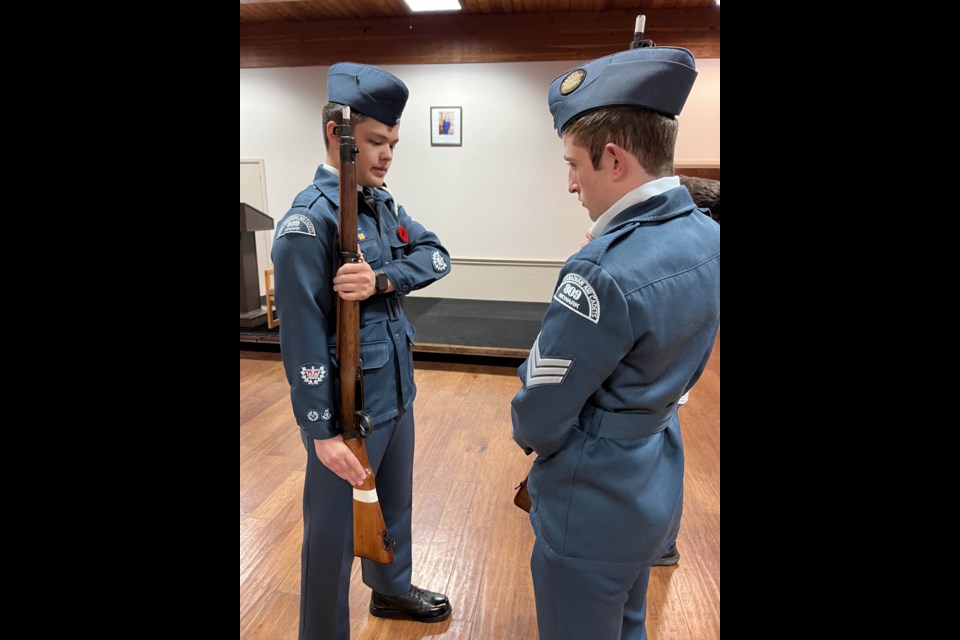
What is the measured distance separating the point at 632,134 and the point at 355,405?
0.90 meters

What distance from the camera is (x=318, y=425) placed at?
1.32 meters

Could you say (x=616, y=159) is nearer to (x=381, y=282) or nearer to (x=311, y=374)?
(x=381, y=282)

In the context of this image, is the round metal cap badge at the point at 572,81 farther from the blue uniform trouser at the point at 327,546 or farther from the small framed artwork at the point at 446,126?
the small framed artwork at the point at 446,126

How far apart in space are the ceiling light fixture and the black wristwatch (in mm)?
5047

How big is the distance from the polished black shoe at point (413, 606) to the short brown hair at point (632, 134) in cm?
156

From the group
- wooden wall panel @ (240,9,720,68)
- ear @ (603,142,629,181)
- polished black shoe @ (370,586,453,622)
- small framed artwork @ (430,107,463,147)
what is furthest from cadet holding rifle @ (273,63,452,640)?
wooden wall panel @ (240,9,720,68)

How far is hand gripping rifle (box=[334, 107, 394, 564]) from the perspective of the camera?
1282mm

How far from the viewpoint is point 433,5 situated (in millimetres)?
5527

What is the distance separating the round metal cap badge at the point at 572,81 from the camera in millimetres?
989

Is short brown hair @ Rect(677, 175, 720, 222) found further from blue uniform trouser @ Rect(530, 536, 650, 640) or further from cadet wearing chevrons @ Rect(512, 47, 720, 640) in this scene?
blue uniform trouser @ Rect(530, 536, 650, 640)

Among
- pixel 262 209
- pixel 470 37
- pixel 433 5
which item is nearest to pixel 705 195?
pixel 433 5
